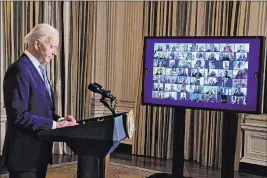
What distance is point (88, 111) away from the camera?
199 inches

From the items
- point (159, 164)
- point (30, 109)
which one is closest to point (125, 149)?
point (159, 164)

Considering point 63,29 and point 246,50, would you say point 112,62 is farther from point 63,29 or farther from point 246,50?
point 246,50

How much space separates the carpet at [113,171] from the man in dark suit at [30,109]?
2056mm

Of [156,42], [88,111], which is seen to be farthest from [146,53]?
[88,111]

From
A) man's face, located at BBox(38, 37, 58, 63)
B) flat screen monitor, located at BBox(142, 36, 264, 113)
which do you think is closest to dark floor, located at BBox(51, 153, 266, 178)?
flat screen monitor, located at BBox(142, 36, 264, 113)

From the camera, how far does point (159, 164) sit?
4539 millimetres

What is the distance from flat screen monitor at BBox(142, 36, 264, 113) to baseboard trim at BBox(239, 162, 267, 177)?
5.40 ft

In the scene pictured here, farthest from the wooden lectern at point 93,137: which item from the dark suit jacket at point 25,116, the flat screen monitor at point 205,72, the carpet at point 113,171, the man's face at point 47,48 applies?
the carpet at point 113,171

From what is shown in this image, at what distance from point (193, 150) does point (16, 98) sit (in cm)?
316

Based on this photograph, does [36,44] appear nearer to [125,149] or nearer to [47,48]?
[47,48]

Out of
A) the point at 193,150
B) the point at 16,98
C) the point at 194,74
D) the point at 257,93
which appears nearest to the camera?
the point at 16,98

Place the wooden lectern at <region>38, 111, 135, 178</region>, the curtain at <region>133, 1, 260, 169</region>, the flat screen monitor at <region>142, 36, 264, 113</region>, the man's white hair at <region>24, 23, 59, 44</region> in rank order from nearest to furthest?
the wooden lectern at <region>38, 111, 135, 178</region> → the man's white hair at <region>24, 23, 59, 44</region> → the flat screen monitor at <region>142, 36, 264, 113</region> → the curtain at <region>133, 1, 260, 169</region>

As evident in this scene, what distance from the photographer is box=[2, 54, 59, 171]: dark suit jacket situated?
1.82 meters

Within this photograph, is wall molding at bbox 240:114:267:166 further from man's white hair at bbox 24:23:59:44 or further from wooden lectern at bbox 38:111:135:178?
man's white hair at bbox 24:23:59:44
